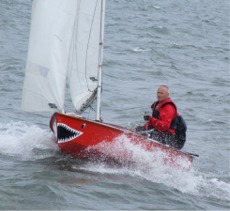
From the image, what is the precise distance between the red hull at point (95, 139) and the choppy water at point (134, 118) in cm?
16

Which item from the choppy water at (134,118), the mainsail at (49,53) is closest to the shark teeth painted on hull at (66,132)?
the mainsail at (49,53)

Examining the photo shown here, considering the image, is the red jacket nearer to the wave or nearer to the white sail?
the white sail

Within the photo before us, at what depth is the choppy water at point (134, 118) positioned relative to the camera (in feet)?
27.9

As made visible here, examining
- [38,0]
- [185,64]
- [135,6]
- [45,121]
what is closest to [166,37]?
[185,64]

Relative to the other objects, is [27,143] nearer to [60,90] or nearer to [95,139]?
[60,90]

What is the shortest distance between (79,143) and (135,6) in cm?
2654

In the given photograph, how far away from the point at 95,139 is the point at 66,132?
1.34 feet

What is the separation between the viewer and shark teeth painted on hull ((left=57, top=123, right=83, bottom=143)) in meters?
9.45

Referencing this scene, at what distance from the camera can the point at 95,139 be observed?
946cm

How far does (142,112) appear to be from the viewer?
1514cm

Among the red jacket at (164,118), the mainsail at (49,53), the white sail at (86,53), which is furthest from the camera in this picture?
the white sail at (86,53)

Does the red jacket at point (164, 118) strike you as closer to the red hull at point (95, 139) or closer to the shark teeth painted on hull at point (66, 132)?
the red hull at point (95, 139)

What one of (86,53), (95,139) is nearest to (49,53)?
(86,53)

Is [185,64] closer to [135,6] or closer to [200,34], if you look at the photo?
[200,34]
